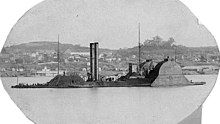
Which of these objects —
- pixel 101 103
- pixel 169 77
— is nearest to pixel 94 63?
pixel 101 103

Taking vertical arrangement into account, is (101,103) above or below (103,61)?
below

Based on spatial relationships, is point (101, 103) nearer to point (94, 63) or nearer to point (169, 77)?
point (94, 63)

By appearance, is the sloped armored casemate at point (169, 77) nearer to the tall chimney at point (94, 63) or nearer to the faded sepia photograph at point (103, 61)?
the faded sepia photograph at point (103, 61)

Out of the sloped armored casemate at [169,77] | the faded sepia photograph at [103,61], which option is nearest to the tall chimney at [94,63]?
the faded sepia photograph at [103,61]

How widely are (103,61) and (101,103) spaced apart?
6.3 inches

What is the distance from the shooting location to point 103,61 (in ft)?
7.52

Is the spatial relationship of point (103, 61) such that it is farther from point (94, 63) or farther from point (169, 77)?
point (169, 77)

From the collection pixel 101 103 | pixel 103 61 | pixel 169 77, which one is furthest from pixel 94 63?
pixel 169 77

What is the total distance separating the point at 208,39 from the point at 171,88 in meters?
0.24

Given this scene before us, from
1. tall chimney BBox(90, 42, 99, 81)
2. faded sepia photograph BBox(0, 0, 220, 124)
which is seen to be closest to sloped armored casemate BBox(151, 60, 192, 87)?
faded sepia photograph BBox(0, 0, 220, 124)

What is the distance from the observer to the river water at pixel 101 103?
2271mm

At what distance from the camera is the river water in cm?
227

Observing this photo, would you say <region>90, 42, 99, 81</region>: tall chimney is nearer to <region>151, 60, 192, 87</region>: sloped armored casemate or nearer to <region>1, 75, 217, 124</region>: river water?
<region>1, 75, 217, 124</region>: river water

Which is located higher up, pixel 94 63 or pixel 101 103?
pixel 94 63
